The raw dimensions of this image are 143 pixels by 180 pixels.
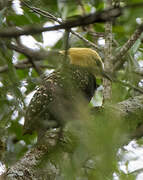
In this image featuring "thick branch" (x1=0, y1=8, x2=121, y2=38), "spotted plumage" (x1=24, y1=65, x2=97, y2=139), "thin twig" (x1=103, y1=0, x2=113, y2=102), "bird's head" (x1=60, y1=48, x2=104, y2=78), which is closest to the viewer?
"thick branch" (x1=0, y1=8, x2=121, y2=38)

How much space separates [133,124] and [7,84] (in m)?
1.40

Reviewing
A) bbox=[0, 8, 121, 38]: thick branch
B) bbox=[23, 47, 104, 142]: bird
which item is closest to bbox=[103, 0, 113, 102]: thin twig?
bbox=[23, 47, 104, 142]: bird

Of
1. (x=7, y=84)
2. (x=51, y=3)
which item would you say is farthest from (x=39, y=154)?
(x=51, y=3)

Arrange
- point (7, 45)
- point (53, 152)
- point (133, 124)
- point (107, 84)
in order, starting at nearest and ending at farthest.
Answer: point (53, 152) < point (7, 45) < point (133, 124) < point (107, 84)

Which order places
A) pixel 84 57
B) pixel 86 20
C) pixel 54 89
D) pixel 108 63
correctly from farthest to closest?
pixel 84 57 → pixel 108 63 → pixel 54 89 → pixel 86 20

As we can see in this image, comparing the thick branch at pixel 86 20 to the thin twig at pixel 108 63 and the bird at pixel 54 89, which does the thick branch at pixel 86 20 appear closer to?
the bird at pixel 54 89

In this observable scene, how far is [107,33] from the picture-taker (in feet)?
10.8

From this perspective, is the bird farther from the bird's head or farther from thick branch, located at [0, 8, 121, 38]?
thick branch, located at [0, 8, 121, 38]

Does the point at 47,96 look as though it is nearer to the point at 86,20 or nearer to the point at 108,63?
the point at 108,63

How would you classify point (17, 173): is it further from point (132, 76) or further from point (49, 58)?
point (49, 58)

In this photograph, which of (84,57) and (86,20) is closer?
(86,20)

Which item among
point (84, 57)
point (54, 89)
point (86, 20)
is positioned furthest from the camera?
point (84, 57)

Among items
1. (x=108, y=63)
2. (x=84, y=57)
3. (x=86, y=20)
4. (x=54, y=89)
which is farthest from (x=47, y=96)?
(x=86, y=20)

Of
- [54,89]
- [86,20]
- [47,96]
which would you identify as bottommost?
[47,96]
